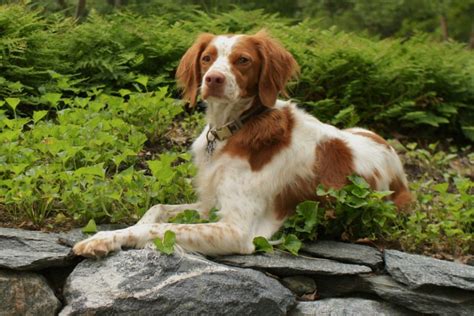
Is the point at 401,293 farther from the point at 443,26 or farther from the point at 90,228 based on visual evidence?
the point at 443,26

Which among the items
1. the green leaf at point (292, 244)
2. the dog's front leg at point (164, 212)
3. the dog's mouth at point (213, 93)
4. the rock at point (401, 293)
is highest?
the dog's mouth at point (213, 93)

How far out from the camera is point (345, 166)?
412 cm

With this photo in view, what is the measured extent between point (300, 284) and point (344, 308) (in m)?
→ 0.26

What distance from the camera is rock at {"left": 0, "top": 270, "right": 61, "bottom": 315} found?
3.41 metres

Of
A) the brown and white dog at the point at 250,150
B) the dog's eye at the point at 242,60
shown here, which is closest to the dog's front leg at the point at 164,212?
the brown and white dog at the point at 250,150

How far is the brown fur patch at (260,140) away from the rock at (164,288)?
672 mm

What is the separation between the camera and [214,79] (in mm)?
3764

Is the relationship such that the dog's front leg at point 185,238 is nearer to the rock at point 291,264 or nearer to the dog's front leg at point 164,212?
the rock at point 291,264

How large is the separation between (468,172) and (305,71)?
1.74m

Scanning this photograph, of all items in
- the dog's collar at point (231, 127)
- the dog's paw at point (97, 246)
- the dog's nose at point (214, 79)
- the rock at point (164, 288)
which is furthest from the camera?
the dog's collar at point (231, 127)

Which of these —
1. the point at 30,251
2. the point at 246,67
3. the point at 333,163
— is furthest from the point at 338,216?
the point at 30,251

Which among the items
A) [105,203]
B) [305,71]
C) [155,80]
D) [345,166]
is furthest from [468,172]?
Answer: [105,203]

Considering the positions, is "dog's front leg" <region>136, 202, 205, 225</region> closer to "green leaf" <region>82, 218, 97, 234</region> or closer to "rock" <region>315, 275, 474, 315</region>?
"green leaf" <region>82, 218, 97, 234</region>

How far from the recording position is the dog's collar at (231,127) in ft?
13.2
